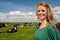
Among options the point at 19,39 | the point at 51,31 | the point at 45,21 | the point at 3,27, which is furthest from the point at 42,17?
the point at 3,27

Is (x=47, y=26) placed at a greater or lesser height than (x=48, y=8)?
lesser

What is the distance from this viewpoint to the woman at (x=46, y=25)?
1623 millimetres

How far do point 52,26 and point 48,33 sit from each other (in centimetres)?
7

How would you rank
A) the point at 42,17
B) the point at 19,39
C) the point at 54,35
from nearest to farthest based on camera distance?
the point at 54,35 → the point at 42,17 → the point at 19,39

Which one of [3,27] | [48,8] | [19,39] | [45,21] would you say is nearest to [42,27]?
[45,21]

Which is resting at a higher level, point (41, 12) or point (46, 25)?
point (41, 12)

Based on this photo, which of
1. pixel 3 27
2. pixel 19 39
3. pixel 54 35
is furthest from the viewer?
pixel 3 27

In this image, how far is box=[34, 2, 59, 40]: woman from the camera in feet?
5.32

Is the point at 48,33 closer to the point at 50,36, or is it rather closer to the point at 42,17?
the point at 50,36

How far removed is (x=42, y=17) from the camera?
1.72m

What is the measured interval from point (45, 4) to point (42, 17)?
0.12 metres

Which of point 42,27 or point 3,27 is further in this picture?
point 3,27

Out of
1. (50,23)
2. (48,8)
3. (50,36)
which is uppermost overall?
(48,8)

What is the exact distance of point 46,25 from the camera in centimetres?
167
